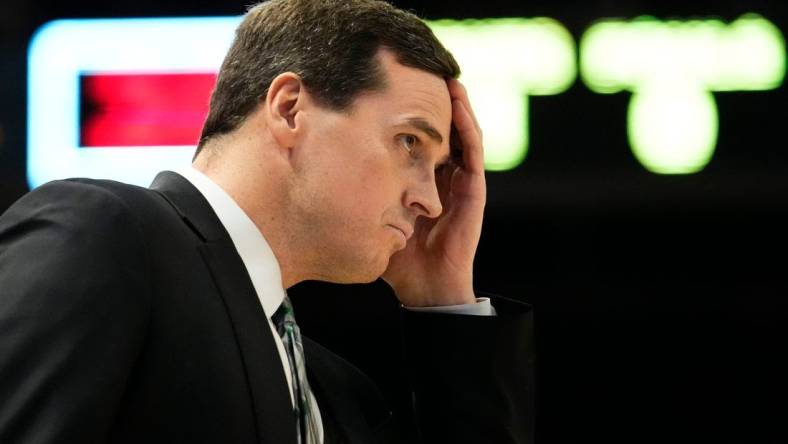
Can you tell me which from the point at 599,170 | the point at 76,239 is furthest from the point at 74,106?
the point at 76,239

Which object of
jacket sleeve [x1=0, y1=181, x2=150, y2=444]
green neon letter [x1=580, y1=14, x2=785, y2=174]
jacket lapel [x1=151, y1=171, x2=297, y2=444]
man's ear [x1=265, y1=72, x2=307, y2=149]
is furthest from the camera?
green neon letter [x1=580, y1=14, x2=785, y2=174]

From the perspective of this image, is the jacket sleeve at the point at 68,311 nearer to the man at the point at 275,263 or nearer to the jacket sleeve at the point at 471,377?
the man at the point at 275,263

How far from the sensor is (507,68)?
10.5 ft

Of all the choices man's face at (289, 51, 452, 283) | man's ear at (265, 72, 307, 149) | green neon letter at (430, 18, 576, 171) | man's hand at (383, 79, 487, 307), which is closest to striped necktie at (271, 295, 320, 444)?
man's face at (289, 51, 452, 283)

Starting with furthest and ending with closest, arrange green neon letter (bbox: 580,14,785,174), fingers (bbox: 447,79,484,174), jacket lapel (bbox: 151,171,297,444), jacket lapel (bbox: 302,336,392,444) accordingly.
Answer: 1. green neon letter (bbox: 580,14,785,174)
2. fingers (bbox: 447,79,484,174)
3. jacket lapel (bbox: 302,336,392,444)
4. jacket lapel (bbox: 151,171,297,444)

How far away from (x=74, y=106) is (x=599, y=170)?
1.45 m

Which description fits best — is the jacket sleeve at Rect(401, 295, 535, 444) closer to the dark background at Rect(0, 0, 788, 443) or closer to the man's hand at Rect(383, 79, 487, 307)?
the man's hand at Rect(383, 79, 487, 307)

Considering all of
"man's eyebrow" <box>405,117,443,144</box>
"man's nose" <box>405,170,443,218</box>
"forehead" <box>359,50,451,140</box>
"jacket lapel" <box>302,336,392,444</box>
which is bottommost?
"jacket lapel" <box>302,336,392,444</box>

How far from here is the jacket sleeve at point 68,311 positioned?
1.35 m

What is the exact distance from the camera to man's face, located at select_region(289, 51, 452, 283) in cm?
183

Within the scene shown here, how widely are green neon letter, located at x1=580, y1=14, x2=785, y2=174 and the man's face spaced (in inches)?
54.4

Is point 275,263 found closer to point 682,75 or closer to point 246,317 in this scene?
point 246,317

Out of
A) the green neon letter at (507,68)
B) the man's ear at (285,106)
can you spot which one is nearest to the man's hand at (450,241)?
the man's ear at (285,106)

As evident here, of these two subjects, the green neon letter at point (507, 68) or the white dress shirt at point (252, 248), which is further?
the green neon letter at point (507, 68)
